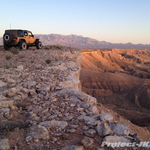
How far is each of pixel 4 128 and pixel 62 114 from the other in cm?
118

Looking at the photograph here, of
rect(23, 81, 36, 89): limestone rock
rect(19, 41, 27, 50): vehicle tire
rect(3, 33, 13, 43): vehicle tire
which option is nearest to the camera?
rect(23, 81, 36, 89): limestone rock

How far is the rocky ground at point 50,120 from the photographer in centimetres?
223

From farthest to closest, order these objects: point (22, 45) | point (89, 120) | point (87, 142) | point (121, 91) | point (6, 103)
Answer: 1. point (121, 91)
2. point (22, 45)
3. point (6, 103)
4. point (89, 120)
5. point (87, 142)

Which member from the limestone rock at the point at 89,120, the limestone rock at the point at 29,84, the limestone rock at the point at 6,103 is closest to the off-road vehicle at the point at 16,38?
the limestone rock at the point at 29,84

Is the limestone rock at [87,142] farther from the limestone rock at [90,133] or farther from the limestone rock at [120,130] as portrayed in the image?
the limestone rock at [120,130]

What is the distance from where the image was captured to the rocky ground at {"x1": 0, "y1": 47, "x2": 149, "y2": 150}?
2230 mm

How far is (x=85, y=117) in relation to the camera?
295 cm

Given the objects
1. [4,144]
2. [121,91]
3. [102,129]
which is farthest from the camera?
[121,91]

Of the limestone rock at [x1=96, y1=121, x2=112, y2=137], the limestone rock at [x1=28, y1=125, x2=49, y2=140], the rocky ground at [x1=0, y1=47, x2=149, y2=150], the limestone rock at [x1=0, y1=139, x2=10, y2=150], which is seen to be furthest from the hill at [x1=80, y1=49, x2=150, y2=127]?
the limestone rock at [x1=0, y1=139, x2=10, y2=150]

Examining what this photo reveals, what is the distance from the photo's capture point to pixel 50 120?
9.53ft

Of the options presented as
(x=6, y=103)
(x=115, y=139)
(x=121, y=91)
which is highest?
(x=6, y=103)

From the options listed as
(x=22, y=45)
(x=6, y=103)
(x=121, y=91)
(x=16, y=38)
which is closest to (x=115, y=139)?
(x=6, y=103)

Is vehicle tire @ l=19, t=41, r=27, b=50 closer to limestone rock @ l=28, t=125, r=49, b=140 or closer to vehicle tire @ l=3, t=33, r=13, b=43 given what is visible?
vehicle tire @ l=3, t=33, r=13, b=43

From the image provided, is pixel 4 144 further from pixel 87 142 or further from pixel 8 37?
pixel 8 37
